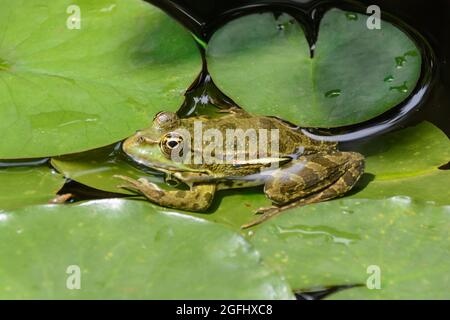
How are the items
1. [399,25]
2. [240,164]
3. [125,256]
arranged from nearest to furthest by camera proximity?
[125,256] < [240,164] < [399,25]

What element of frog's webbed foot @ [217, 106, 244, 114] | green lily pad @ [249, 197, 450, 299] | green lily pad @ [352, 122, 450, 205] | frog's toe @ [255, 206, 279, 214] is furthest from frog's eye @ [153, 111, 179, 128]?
green lily pad @ [352, 122, 450, 205]

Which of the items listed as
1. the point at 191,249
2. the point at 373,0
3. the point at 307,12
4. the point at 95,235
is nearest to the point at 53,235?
the point at 95,235

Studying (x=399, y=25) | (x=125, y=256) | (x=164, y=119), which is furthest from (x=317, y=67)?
(x=125, y=256)

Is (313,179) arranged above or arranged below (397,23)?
below

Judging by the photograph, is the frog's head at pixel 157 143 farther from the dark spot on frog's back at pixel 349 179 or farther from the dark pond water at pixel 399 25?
the dark spot on frog's back at pixel 349 179

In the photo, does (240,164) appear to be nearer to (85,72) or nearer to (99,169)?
(99,169)

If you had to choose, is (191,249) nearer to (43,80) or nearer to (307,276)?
(307,276)
